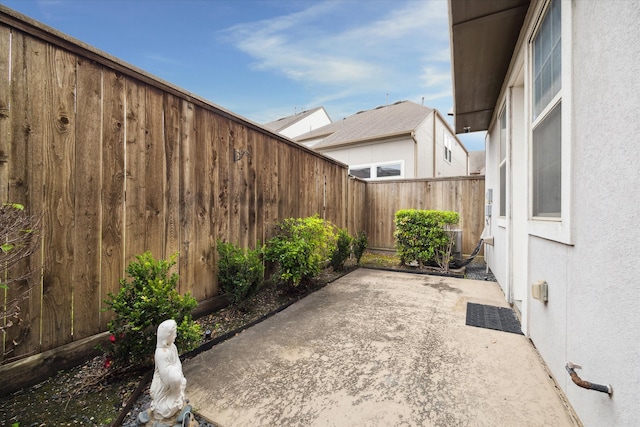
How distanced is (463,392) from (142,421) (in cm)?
194

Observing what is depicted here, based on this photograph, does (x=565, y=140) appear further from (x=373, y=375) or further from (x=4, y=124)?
(x=4, y=124)

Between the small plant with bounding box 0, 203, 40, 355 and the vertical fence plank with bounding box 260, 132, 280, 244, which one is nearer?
the small plant with bounding box 0, 203, 40, 355

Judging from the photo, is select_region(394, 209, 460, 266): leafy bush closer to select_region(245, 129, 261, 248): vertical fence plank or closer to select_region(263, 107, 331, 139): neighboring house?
select_region(245, 129, 261, 248): vertical fence plank

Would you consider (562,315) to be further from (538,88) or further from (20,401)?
(20,401)

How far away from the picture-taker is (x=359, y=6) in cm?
528

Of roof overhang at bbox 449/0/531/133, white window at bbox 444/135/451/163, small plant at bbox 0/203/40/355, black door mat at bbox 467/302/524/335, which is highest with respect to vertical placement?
white window at bbox 444/135/451/163

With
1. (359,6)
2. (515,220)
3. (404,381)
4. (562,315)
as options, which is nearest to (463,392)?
(404,381)

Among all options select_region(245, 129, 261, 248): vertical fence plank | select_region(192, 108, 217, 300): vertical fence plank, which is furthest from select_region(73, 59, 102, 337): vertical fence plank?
select_region(245, 129, 261, 248): vertical fence plank

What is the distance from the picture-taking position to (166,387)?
1.29 m

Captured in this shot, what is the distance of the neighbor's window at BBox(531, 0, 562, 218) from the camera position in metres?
1.81

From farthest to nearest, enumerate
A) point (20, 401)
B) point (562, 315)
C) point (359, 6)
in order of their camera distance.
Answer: point (359, 6) < point (562, 315) < point (20, 401)

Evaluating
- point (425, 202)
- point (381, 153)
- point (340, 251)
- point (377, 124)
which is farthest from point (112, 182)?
point (377, 124)

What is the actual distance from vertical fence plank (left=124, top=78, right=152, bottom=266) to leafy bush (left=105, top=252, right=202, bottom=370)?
1.24 ft

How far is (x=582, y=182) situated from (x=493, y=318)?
213 cm
